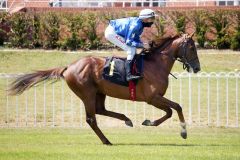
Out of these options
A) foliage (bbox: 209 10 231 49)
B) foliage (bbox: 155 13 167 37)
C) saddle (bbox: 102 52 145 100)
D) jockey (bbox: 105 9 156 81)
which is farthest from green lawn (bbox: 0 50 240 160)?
foliage (bbox: 155 13 167 37)

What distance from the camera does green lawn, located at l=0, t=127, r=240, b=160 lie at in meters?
12.7

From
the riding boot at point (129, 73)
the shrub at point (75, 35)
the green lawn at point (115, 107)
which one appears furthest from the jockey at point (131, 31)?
the shrub at point (75, 35)

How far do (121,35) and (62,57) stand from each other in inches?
594

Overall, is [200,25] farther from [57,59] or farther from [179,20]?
[57,59]

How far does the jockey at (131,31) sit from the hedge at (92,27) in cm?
1575

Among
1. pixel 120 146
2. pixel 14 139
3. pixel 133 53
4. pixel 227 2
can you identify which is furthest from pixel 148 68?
pixel 227 2

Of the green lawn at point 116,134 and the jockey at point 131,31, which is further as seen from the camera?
the jockey at point 131,31

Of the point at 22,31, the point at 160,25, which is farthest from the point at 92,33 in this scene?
the point at 22,31

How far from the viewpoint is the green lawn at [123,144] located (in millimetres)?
12742

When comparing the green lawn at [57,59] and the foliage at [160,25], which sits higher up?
the foliage at [160,25]

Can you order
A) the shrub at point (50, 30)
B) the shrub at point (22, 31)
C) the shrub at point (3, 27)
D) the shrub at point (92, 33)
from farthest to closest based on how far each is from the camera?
the shrub at point (3, 27), the shrub at point (22, 31), the shrub at point (50, 30), the shrub at point (92, 33)

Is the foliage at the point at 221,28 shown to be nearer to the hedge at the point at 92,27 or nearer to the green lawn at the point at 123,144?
the hedge at the point at 92,27

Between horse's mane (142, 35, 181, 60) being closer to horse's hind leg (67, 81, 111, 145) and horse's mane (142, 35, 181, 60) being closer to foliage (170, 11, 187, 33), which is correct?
horse's hind leg (67, 81, 111, 145)

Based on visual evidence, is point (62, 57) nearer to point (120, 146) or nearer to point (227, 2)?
point (227, 2)
